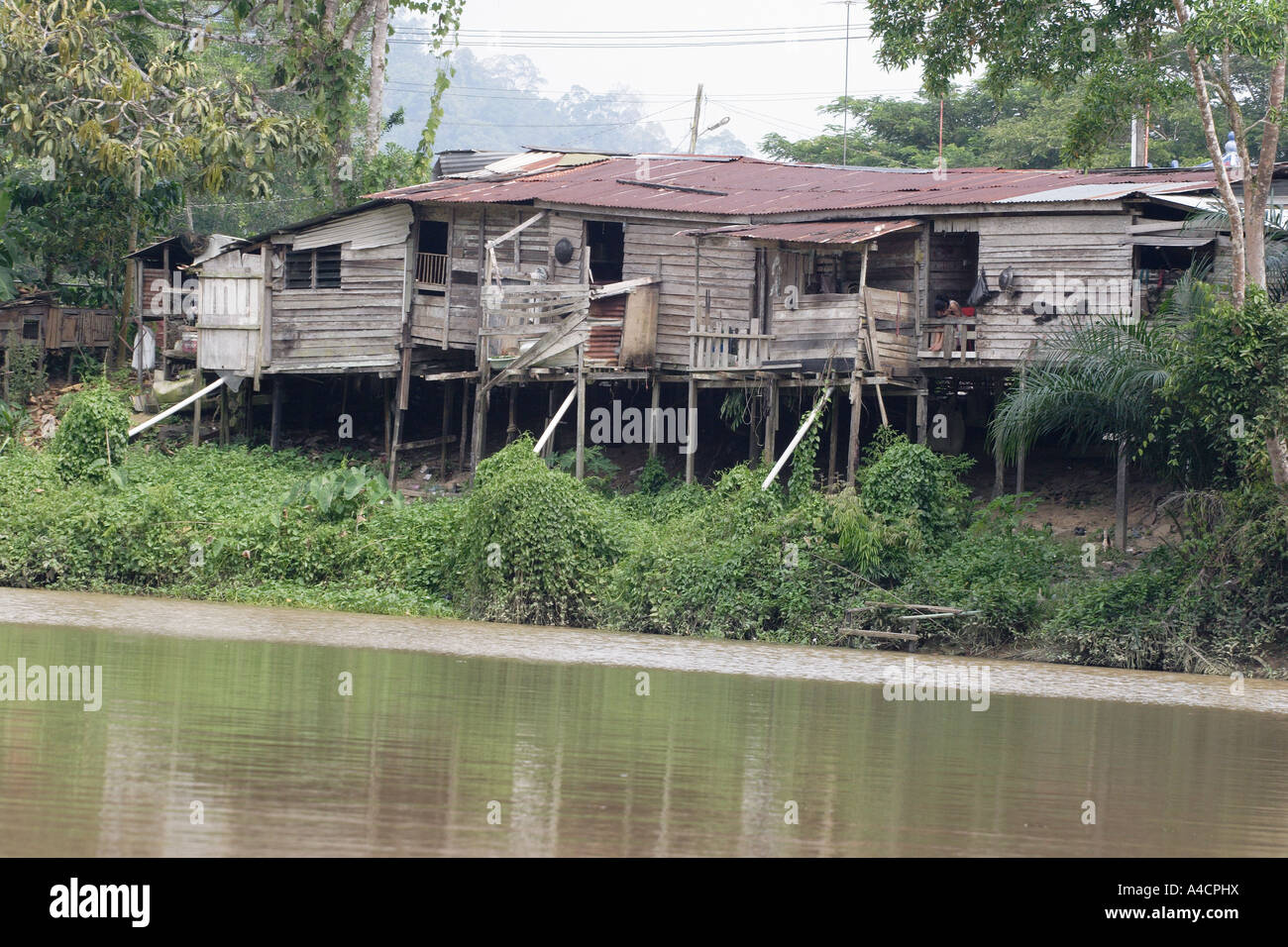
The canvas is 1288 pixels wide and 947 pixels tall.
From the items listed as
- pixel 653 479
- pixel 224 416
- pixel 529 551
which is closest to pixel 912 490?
pixel 529 551

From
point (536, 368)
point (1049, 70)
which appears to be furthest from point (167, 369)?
point (1049, 70)

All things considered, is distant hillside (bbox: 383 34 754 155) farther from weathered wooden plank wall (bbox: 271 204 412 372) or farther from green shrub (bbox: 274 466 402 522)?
green shrub (bbox: 274 466 402 522)

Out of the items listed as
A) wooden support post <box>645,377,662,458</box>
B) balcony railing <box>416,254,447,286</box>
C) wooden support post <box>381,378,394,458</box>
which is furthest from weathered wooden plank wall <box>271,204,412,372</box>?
wooden support post <box>645,377,662,458</box>

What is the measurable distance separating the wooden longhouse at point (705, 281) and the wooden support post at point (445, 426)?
0.09 m

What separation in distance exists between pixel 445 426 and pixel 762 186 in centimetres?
687

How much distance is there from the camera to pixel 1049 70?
20219 mm

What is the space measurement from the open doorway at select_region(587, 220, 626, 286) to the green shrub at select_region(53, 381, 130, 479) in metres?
7.94

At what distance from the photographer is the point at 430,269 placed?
2717 centimetres

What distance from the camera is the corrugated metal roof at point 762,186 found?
23.4 metres

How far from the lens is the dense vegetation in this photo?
17734 mm

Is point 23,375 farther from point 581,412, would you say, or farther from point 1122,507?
point 1122,507

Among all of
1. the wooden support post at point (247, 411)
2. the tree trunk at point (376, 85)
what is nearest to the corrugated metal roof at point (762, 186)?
the wooden support post at point (247, 411)

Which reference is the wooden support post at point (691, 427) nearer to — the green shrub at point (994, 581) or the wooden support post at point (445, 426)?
the green shrub at point (994, 581)
